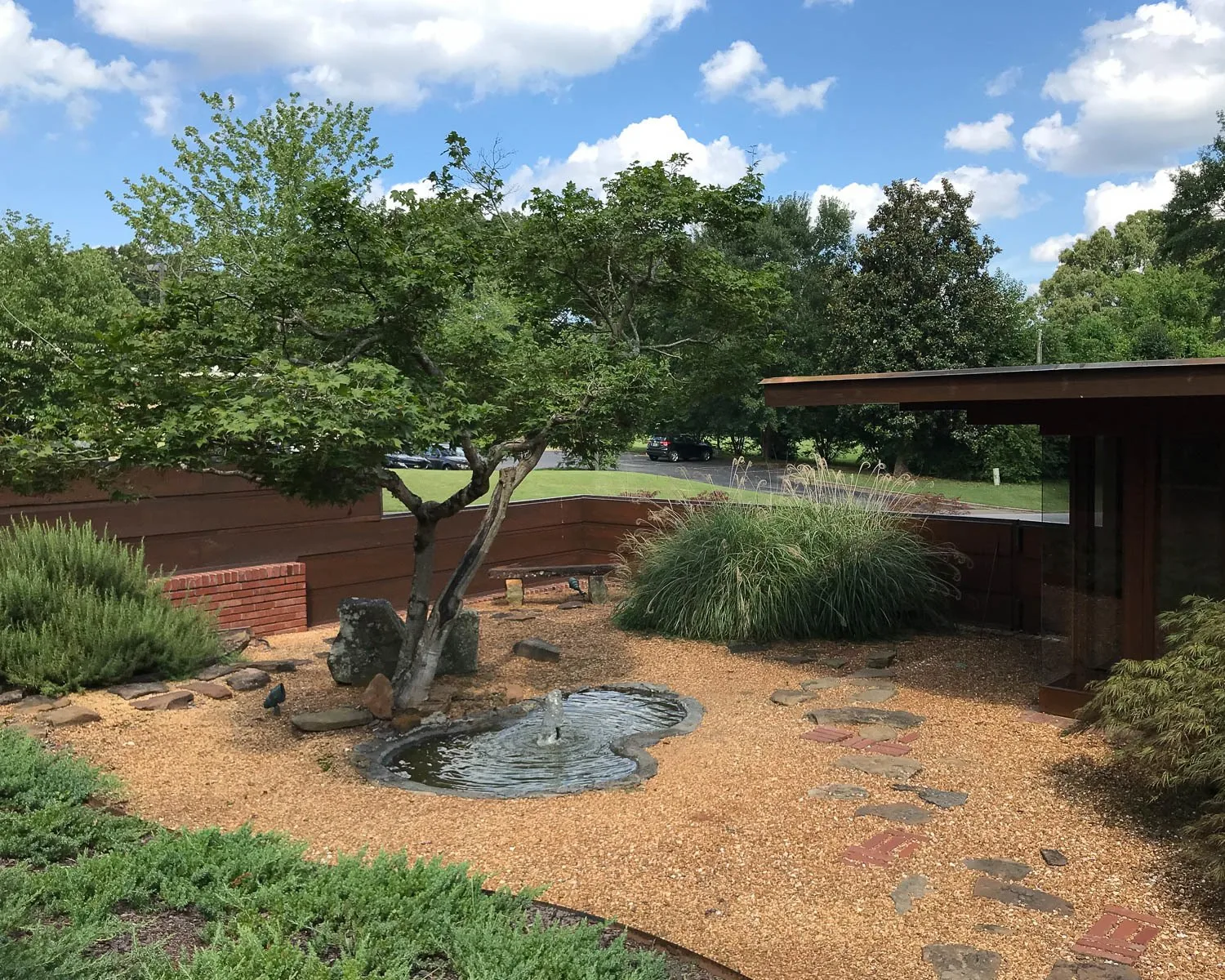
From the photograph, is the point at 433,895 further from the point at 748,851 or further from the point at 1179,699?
the point at 1179,699

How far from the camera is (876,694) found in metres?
6.50

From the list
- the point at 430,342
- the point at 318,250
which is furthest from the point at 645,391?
the point at 318,250

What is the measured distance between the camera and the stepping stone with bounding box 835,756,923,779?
494cm

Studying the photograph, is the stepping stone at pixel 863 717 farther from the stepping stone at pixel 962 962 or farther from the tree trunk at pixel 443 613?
the stepping stone at pixel 962 962

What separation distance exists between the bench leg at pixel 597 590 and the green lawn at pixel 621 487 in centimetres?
124

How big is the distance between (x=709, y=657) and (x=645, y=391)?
2.55 m

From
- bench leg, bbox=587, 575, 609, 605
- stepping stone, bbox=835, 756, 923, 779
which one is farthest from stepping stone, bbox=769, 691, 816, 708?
bench leg, bbox=587, 575, 609, 605

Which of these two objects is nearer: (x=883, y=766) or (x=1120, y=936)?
(x=1120, y=936)

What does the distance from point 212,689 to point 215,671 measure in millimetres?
504

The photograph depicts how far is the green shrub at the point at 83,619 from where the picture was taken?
641 centimetres

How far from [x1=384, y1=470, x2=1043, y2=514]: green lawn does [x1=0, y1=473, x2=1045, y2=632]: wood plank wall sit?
62cm

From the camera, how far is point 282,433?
16.5 feet

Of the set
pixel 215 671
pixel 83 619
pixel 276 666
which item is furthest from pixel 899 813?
pixel 83 619

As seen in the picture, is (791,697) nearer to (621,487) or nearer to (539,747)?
(539,747)
